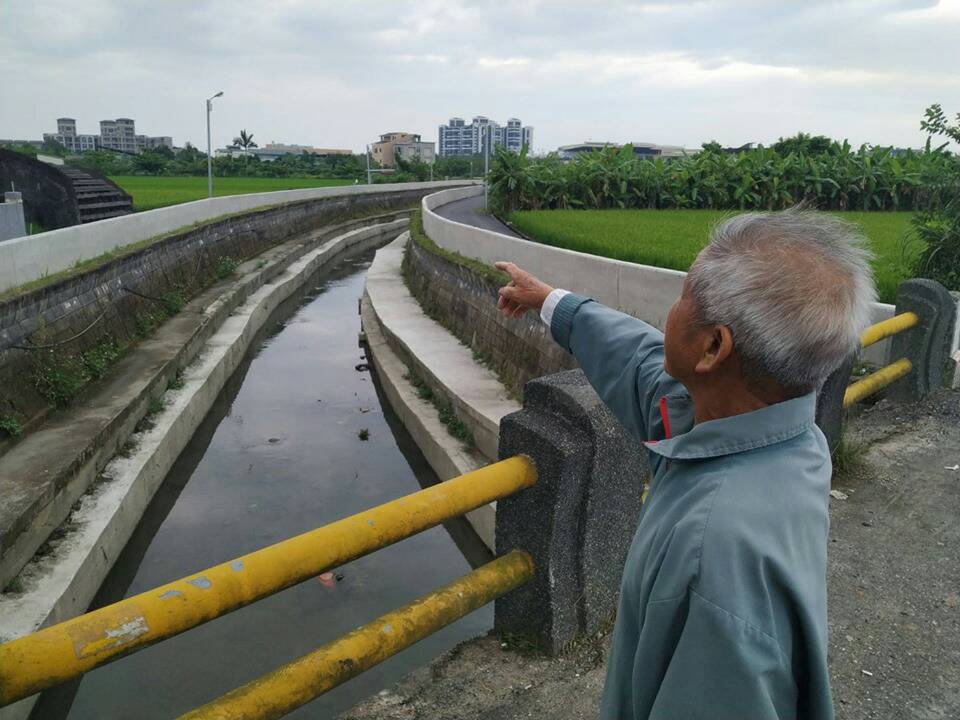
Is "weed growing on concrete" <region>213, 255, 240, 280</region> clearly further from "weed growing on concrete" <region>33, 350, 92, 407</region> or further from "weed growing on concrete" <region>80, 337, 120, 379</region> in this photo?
"weed growing on concrete" <region>33, 350, 92, 407</region>

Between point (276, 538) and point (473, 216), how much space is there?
658 inches

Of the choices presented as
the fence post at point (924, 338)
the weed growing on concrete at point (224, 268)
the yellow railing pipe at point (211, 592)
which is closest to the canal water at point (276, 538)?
the yellow railing pipe at point (211, 592)

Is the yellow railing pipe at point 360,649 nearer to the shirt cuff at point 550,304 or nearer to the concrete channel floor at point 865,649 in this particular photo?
the concrete channel floor at point 865,649

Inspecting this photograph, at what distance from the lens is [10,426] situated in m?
7.23

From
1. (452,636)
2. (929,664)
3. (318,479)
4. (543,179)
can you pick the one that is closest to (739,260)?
(929,664)

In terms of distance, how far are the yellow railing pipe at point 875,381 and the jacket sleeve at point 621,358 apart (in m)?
3.38

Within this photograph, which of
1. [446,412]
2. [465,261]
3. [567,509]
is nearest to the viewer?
[567,509]

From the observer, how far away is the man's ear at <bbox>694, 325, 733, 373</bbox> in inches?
51.6

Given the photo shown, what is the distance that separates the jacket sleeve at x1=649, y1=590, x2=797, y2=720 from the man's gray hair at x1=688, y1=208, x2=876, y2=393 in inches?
16.1

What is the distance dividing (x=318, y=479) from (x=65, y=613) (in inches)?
144

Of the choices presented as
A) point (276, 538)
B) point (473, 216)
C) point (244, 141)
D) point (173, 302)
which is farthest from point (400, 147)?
point (276, 538)

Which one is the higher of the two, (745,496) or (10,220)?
(10,220)

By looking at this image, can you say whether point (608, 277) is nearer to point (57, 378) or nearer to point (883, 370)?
point (883, 370)

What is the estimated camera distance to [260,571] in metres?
2.09
